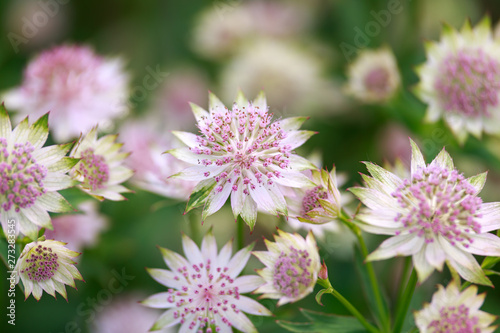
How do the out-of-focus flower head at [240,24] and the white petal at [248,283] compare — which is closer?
the white petal at [248,283]

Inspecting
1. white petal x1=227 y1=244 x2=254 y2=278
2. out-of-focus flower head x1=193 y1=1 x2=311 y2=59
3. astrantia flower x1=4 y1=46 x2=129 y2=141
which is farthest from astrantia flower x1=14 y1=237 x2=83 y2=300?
out-of-focus flower head x1=193 y1=1 x2=311 y2=59

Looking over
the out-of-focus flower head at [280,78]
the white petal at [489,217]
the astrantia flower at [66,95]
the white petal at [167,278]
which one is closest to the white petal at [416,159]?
the white petal at [489,217]

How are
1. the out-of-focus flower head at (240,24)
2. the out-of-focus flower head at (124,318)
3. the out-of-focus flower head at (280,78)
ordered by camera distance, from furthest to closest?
the out-of-focus flower head at (240,24) → the out-of-focus flower head at (280,78) → the out-of-focus flower head at (124,318)

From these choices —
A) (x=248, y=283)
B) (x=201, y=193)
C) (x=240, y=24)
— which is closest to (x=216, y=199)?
(x=201, y=193)

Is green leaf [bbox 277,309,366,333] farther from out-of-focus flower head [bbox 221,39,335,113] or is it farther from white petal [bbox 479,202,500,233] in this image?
out-of-focus flower head [bbox 221,39,335,113]

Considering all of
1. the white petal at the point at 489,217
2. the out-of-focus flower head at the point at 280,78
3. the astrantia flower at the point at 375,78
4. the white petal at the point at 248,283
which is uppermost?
the out-of-focus flower head at the point at 280,78

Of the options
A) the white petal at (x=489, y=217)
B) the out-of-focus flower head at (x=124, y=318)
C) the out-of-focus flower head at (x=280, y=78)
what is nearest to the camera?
the white petal at (x=489, y=217)

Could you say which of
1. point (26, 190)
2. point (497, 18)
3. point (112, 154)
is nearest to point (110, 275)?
point (112, 154)

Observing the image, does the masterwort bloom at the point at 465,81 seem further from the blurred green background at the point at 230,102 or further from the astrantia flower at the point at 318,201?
the astrantia flower at the point at 318,201
